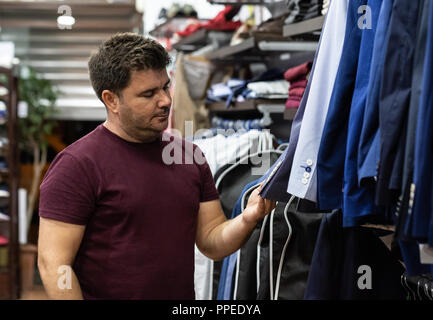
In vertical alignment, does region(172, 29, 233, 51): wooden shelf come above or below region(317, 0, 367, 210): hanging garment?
above

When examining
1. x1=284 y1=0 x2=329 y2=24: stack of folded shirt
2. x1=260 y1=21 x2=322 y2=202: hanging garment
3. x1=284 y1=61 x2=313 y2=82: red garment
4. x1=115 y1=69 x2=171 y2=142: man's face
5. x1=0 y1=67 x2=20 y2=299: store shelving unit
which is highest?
x1=284 y1=0 x2=329 y2=24: stack of folded shirt

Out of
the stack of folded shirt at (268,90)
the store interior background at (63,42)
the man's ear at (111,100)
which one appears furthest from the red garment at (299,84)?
the store interior background at (63,42)

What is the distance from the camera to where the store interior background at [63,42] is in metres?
6.22

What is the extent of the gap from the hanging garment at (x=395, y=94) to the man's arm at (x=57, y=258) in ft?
2.99

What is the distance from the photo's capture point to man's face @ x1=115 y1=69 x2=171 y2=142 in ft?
6.16

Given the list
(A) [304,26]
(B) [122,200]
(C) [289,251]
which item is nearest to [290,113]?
(A) [304,26]

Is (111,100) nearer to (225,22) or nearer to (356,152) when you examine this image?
(356,152)

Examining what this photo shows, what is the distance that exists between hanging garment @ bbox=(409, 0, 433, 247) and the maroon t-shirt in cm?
88

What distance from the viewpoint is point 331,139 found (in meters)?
1.56

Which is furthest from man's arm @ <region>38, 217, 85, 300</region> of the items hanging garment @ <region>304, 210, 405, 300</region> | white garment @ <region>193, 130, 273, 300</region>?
white garment @ <region>193, 130, 273, 300</region>

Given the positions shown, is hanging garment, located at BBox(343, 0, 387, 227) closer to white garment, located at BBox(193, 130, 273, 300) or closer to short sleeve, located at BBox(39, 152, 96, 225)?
short sleeve, located at BBox(39, 152, 96, 225)
